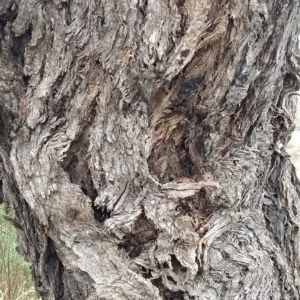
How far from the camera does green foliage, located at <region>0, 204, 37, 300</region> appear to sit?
2312 mm

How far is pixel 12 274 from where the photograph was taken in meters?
2.47

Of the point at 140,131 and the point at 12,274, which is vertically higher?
the point at 140,131

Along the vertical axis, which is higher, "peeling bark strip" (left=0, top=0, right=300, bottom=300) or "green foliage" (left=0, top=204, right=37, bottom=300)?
"peeling bark strip" (left=0, top=0, right=300, bottom=300)

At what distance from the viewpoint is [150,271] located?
91 cm

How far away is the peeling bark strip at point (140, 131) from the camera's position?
0.86 meters

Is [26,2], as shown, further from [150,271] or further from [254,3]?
[150,271]

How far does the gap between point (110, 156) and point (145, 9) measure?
25 cm

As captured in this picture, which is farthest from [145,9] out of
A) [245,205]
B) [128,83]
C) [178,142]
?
[245,205]

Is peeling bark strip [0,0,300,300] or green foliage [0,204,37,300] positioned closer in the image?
peeling bark strip [0,0,300,300]

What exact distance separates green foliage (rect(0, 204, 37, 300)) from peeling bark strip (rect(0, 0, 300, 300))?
141 centimetres

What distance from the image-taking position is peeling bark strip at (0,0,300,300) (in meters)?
0.86

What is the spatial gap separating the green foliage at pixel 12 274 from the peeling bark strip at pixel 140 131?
141cm

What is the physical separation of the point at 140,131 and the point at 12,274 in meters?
1.82

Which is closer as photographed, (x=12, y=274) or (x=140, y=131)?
(x=140, y=131)
